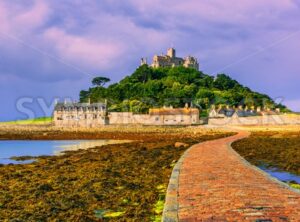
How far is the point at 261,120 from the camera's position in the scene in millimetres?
64375

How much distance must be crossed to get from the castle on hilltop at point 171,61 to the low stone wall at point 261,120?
192ft

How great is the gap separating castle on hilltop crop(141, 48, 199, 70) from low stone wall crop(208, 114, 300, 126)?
2300 inches

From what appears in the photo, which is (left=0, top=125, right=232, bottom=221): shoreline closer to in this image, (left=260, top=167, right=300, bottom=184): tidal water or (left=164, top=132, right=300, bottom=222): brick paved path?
(left=164, top=132, right=300, bottom=222): brick paved path

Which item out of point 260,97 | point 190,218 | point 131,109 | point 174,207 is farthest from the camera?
point 260,97

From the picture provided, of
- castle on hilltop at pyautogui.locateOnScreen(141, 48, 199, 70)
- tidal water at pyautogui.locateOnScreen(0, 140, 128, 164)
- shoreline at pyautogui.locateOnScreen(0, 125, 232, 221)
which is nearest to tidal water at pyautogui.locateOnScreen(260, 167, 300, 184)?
shoreline at pyautogui.locateOnScreen(0, 125, 232, 221)

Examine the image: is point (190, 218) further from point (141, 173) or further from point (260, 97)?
point (260, 97)

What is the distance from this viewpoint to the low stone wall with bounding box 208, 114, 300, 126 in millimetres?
62781

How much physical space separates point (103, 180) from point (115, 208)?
3317 mm

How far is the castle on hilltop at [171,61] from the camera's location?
125 meters

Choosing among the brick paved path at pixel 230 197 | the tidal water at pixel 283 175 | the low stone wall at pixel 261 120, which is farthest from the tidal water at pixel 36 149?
the low stone wall at pixel 261 120

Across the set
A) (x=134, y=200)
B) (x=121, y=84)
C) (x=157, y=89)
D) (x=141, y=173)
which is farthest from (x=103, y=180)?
(x=121, y=84)

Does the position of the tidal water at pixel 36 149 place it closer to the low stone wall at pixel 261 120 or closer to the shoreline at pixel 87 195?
the shoreline at pixel 87 195

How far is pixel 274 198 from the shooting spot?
709 cm

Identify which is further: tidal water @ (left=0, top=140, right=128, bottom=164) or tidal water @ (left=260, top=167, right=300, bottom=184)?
tidal water @ (left=0, top=140, right=128, bottom=164)
